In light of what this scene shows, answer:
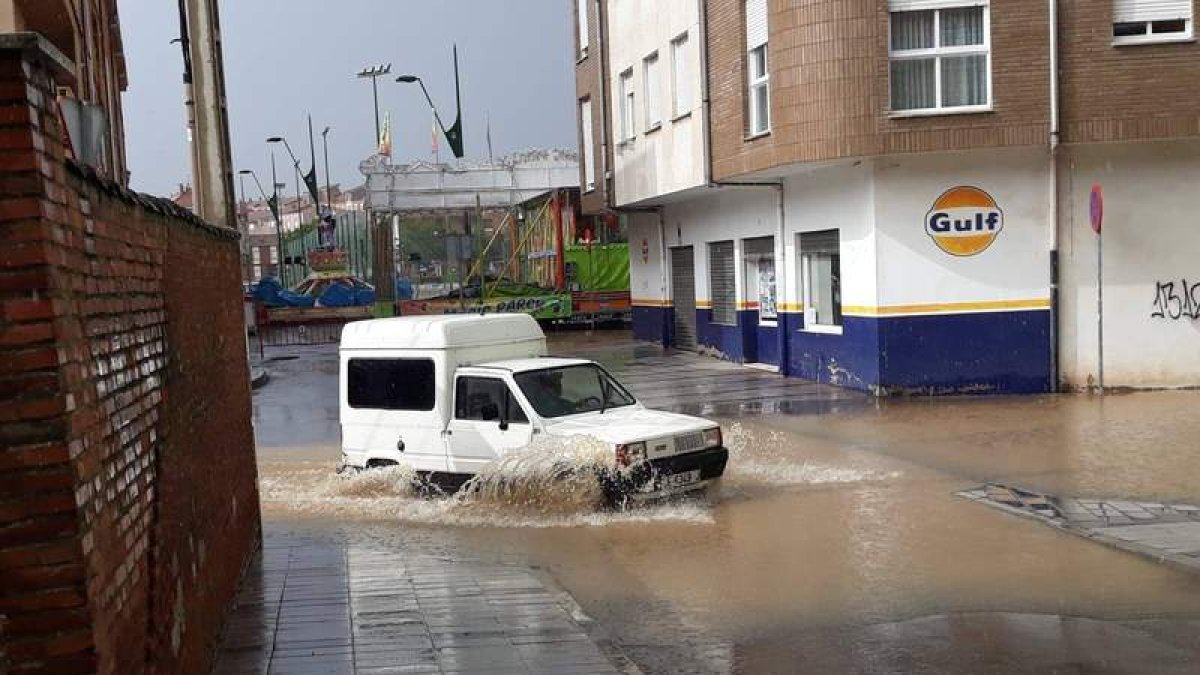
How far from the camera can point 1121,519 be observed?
31.9 feet

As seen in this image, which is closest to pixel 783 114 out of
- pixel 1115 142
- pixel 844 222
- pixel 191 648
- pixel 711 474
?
pixel 844 222

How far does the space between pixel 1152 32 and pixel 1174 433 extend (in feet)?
22.4

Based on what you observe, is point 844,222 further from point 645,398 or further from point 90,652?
point 90,652

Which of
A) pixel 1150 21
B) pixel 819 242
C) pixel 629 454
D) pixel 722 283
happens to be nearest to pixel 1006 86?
pixel 1150 21

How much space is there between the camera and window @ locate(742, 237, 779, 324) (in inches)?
→ 935

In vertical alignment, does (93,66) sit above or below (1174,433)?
above

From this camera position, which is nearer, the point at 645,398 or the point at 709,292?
the point at 645,398

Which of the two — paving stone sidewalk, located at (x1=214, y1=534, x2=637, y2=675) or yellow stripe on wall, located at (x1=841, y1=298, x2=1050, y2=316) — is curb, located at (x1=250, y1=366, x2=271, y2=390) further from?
paving stone sidewalk, located at (x1=214, y1=534, x2=637, y2=675)

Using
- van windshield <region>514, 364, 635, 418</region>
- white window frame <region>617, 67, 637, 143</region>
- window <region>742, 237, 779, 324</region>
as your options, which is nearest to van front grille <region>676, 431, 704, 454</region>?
van windshield <region>514, 364, 635, 418</region>

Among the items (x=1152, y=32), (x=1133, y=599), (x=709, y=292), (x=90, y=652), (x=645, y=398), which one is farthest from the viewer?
(x=709, y=292)

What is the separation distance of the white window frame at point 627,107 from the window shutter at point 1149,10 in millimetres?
12919

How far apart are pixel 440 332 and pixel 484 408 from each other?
1.06 metres

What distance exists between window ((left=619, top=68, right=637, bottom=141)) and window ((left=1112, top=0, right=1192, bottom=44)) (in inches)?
517

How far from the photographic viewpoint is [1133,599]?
7465mm
